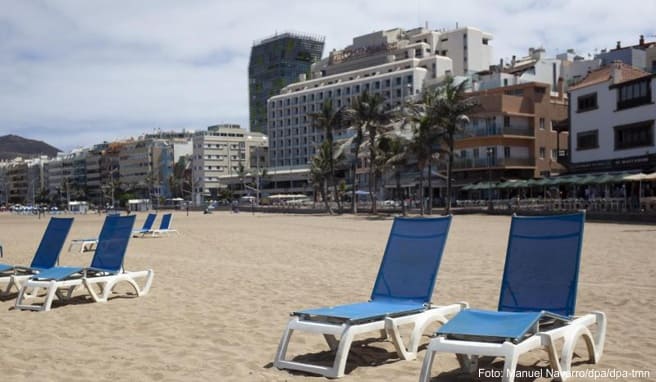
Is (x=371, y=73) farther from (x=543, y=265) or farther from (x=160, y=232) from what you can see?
(x=543, y=265)

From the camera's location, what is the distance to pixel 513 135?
5909 centimetres

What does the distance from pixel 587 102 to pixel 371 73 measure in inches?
2600

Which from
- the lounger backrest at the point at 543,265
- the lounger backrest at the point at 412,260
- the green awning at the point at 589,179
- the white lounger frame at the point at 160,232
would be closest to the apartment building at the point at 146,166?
the green awning at the point at 589,179

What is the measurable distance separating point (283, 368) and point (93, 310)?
4004 millimetres

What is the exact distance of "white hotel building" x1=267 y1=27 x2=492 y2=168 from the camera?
101m

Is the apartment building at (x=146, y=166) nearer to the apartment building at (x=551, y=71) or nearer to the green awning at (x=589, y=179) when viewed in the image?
the apartment building at (x=551, y=71)

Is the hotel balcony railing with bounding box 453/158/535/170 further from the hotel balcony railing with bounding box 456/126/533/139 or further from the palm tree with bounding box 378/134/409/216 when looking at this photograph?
the palm tree with bounding box 378/134/409/216

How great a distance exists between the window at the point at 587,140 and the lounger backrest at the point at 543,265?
41.5m

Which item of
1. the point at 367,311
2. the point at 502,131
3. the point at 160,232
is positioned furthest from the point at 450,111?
the point at 367,311

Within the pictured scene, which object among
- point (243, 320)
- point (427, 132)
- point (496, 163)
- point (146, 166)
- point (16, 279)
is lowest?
point (243, 320)

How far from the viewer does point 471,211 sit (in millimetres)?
47031

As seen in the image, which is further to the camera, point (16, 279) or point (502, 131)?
point (502, 131)

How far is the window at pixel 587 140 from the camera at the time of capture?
4394 centimetres

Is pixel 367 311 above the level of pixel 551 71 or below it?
below
